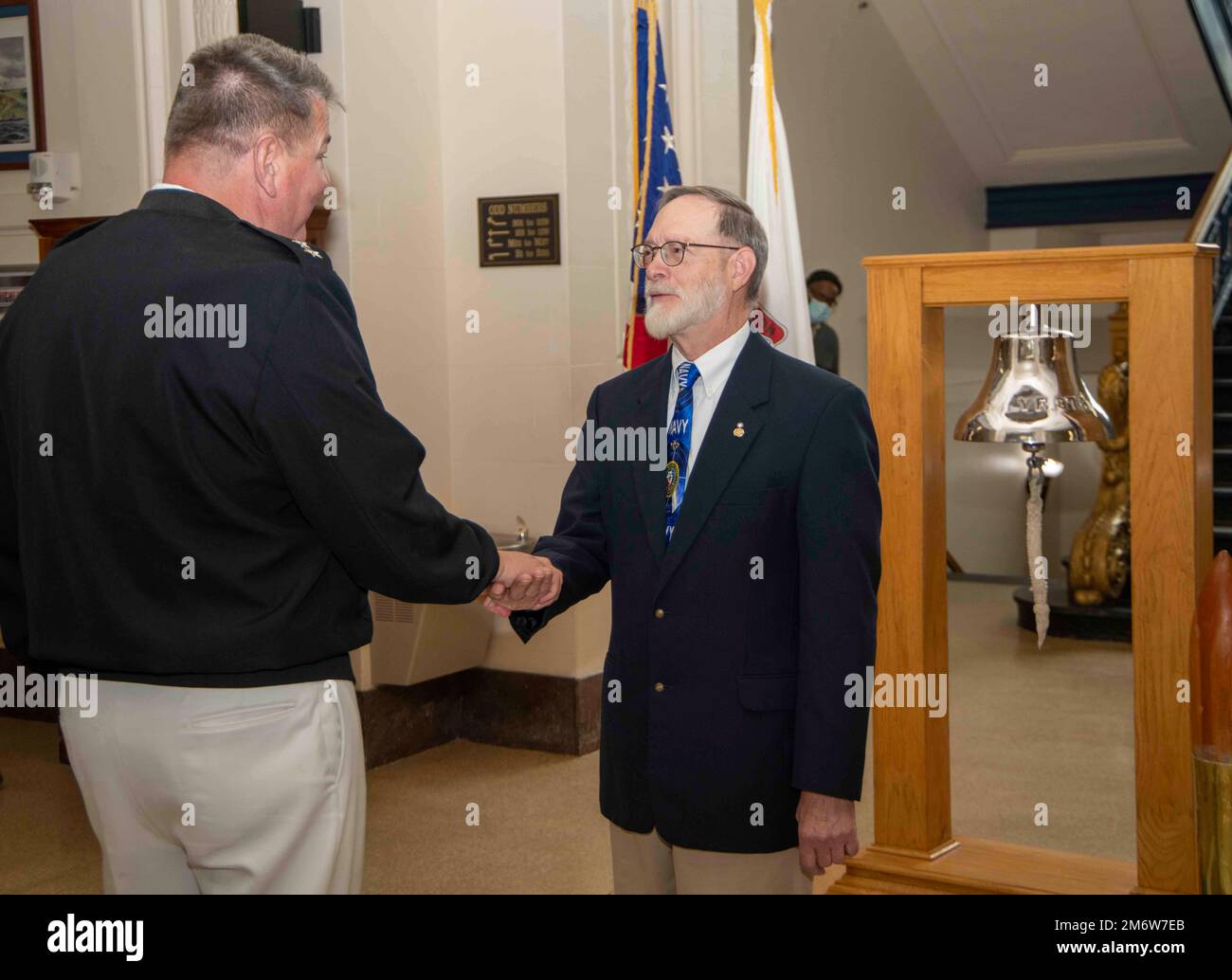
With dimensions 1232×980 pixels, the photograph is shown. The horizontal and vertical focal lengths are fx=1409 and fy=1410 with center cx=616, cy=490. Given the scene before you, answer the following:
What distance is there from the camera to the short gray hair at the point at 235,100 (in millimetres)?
1940

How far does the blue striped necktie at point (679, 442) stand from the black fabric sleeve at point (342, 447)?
0.53 metres

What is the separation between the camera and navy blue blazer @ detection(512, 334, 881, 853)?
7.56ft

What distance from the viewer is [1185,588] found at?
10.2 feet

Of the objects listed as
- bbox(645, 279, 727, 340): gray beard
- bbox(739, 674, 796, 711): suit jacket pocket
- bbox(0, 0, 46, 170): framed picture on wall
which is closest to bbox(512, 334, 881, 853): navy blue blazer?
bbox(739, 674, 796, 711): suit jacket pocket

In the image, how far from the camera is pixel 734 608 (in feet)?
7.77

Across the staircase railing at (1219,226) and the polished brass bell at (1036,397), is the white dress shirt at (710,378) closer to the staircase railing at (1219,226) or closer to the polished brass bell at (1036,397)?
the polished brass bell at (1036,397)

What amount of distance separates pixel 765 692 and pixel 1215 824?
2.72ft

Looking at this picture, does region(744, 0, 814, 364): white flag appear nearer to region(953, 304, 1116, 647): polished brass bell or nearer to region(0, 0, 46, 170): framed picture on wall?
region(953, 304, 1116, 647): polished brass bell

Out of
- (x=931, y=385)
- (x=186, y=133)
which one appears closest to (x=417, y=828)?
(x=931, y=385)

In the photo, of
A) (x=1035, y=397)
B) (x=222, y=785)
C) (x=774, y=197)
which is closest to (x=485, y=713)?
→ (x=774, y=197)

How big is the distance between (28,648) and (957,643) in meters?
6.15

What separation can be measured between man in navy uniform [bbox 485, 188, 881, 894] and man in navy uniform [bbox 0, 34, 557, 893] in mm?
586

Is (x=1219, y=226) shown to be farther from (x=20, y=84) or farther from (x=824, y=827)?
(x=824, y=827)

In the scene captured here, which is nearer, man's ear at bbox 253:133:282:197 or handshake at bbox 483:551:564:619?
man's ear at bbox 253:133:282:197
